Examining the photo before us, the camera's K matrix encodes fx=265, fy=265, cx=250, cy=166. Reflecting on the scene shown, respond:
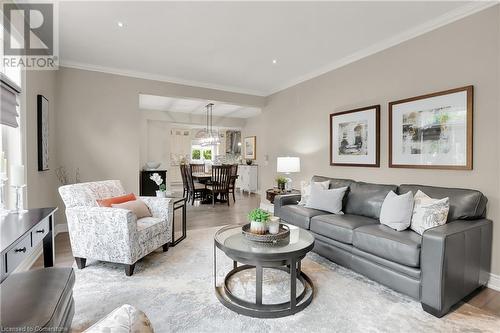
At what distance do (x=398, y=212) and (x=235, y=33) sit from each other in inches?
107

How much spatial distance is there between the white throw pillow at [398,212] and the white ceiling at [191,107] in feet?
14.0

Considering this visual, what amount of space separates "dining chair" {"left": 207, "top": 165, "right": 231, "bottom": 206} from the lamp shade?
6.97ft

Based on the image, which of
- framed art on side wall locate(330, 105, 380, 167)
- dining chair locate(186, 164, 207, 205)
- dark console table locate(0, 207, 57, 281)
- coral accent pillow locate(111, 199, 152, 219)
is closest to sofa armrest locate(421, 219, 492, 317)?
framed art on side wall locate(330, 105, 380, 167)

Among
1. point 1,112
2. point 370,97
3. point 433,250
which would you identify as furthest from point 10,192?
point 370,97

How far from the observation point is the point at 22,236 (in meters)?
1.55

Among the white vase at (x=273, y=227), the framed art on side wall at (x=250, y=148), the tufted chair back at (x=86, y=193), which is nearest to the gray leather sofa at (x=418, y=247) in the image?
the white vase at (x=273, y=227)

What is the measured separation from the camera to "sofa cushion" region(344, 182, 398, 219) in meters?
3.19

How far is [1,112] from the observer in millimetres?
2359

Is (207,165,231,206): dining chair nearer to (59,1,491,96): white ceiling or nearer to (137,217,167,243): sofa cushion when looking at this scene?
(59,1,491,96): white ceiling

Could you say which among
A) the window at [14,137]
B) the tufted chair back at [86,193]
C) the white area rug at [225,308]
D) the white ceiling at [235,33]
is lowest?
the white area rug at [225,308]

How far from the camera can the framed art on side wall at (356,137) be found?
3645 mm

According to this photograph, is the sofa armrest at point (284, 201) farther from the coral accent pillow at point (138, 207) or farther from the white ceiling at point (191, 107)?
the white ceiling at point (191, 107)

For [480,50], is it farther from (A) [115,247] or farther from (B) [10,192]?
(B) [10,192]

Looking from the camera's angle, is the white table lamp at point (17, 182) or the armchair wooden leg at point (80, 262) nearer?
the white table lamp at point (17, 182)
